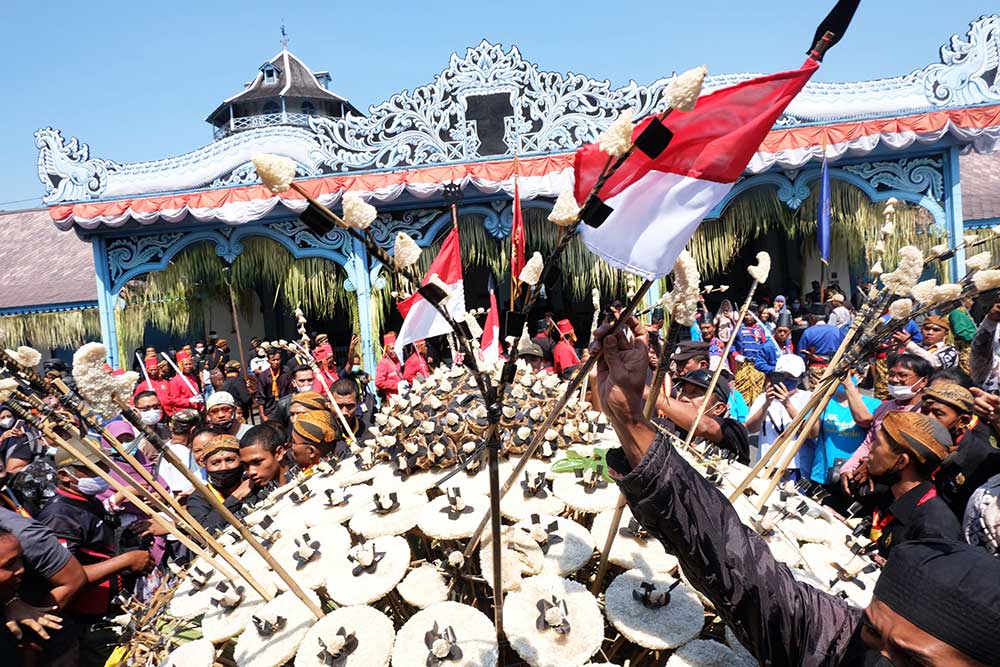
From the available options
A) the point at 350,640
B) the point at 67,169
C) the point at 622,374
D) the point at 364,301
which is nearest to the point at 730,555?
the point at 622,374

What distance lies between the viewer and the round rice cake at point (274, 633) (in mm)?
1710

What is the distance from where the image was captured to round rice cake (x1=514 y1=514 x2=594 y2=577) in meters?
1.80

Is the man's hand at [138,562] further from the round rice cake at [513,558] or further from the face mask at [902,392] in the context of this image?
the face mask at [902,392]

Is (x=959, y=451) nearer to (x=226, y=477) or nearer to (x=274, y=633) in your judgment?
(x=274, y=633)

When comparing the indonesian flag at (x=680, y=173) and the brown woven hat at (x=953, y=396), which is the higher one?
the indonesian flag at (x=680, y=173)

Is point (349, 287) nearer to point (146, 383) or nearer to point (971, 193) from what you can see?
point (146, 383)

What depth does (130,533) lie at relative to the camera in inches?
150

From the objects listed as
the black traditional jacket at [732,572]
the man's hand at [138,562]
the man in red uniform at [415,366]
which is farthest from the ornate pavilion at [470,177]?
the black traditional jacket at [732,572]

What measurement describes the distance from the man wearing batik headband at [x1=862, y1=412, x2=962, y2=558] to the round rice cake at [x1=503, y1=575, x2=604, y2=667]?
1.55 metres

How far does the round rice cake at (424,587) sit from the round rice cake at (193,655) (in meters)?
0.52

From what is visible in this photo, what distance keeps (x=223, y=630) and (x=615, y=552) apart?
1.09 meters

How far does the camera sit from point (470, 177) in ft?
32.4

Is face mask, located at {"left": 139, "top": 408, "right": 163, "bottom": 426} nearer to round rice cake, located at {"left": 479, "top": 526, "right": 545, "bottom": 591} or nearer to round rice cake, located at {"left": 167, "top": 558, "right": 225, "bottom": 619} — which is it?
round rice cake, located at {"left": 167, "top": 558, "right": 225, "bottom": 619}

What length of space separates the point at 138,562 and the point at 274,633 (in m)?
1.79
